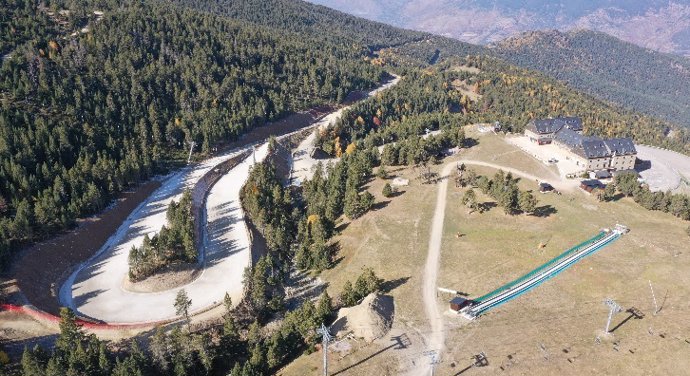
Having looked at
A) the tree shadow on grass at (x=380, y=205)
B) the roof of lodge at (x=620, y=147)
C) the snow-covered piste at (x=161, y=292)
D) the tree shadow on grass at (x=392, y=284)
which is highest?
the roof of lodge at (x=620, y=147)

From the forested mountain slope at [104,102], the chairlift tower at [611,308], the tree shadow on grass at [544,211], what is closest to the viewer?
the chairlift tower at [611,308]

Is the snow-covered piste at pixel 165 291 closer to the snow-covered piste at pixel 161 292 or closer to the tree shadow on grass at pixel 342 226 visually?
the snow-covered piste at pixel 161 292

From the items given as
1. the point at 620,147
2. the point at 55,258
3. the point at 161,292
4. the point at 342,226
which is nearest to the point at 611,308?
the point at 342,226

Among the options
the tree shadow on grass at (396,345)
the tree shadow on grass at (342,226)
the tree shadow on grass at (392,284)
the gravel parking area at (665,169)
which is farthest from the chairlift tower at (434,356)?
the gravel parking area at (665,169)

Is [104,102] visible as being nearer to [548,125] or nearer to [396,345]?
[396,345]

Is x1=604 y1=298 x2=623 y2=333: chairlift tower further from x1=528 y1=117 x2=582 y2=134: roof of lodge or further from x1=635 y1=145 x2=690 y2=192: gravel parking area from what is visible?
x1=528 y1=117 x2=582 y2=134: roof of lodge

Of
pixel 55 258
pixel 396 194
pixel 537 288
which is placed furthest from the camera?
pixel 396 194

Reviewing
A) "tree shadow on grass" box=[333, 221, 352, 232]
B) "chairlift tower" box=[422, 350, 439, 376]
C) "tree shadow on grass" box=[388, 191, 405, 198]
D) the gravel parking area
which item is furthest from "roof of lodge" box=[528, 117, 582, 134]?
"chairlift tower" box=[422, 350, 439, 376]

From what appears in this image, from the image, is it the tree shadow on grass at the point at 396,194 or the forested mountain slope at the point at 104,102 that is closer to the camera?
the forested mountain slope at the point at 104,102
